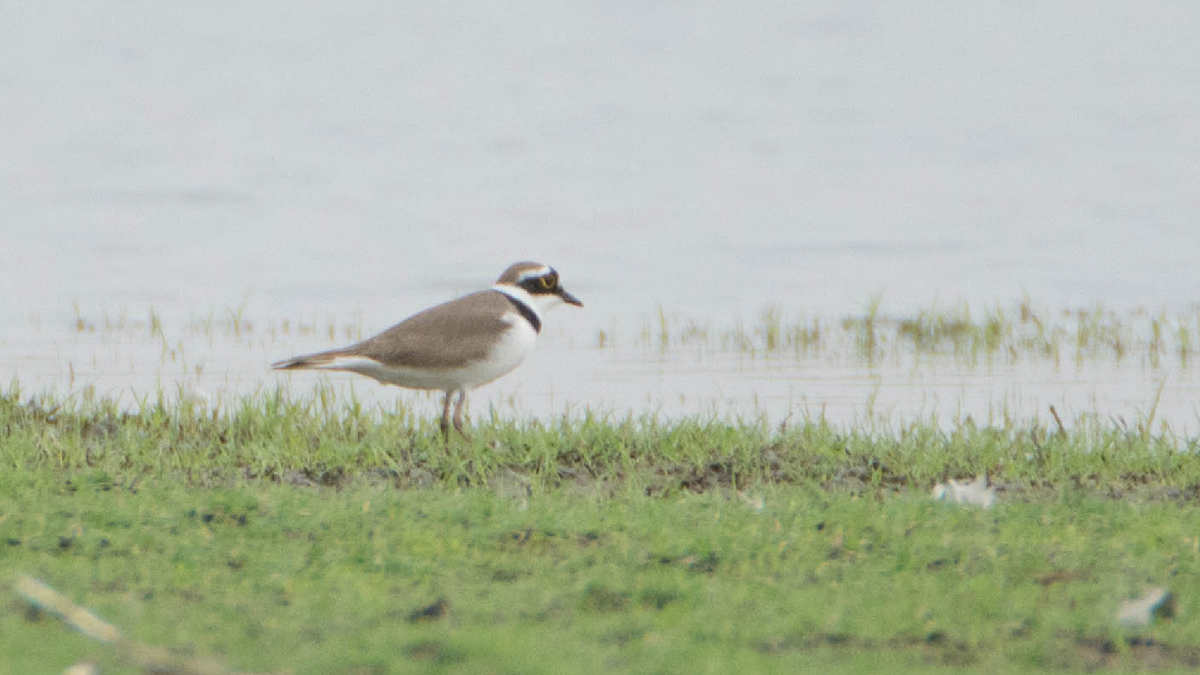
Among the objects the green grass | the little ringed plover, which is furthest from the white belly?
the green grass

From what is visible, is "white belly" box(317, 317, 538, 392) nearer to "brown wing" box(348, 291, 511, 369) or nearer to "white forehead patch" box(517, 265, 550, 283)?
"brown wing" box(348, 291, 511, 369)

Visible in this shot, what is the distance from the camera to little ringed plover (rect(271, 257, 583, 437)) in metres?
9.80

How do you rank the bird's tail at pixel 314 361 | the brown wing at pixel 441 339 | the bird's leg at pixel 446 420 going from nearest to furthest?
the bird's leg at pixel 446 420 < the brown wing at pixel 441 339 < the bird's tail at pixel 314 361

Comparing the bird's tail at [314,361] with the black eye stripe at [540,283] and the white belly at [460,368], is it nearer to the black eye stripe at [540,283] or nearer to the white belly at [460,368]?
the white belly at [460,368]

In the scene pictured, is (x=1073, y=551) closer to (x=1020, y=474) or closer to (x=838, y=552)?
(x=838, y=552)

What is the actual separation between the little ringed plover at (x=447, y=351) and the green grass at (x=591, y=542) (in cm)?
37

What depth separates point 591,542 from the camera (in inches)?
260

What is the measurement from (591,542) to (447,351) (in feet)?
11.2

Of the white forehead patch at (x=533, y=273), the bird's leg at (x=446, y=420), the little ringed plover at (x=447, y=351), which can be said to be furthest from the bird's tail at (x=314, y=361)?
the white forehead patch at (x=533, y=273)

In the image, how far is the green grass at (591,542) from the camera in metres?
4.82

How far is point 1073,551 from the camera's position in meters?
6.38

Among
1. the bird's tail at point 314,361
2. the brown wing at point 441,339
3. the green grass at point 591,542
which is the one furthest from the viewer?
the bird's tail at point 314,361

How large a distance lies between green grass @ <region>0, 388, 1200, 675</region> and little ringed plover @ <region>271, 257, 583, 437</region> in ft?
1.20

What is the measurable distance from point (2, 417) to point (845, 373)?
730cm
